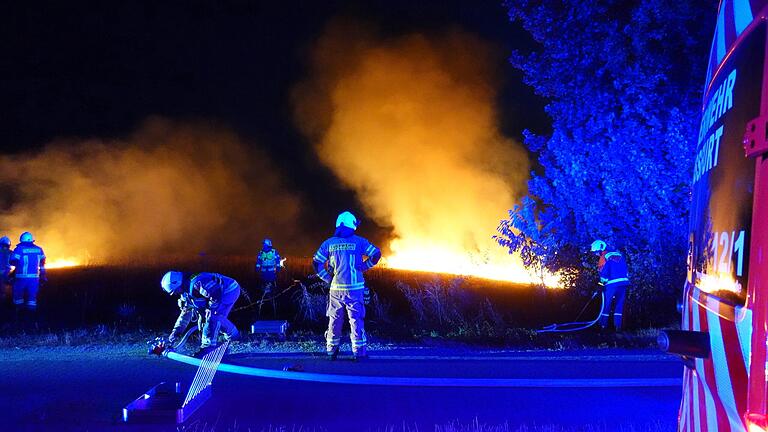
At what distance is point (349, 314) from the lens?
773cm

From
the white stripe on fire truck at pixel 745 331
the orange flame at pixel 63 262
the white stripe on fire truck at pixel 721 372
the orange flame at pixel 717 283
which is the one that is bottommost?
the white stripe on fire truck at pixel 721 372

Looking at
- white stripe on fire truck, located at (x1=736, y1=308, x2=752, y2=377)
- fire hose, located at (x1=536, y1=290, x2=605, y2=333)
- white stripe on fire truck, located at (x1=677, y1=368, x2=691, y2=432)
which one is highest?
white stripe on fire truck, located at (x1=736, y1=308, x2=752, y2=377)

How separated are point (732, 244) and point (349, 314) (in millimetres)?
5999

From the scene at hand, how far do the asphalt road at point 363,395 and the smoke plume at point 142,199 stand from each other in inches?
994

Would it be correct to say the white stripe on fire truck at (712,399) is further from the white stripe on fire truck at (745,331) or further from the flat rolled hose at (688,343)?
the white stripe on fire truck at (745,331)

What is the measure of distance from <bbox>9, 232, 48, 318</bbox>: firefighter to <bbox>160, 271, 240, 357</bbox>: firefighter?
6.50m

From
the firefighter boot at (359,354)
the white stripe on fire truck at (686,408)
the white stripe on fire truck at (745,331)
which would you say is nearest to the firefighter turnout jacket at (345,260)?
the firefighter boot at (359,354)

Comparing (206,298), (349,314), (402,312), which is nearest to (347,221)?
(349,314)

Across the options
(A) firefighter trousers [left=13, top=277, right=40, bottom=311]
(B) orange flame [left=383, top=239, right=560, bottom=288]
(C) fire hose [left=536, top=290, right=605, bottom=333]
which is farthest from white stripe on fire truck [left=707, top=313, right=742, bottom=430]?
(A) firefighter trousers [left=13, top=277, right=40, bottom=311]

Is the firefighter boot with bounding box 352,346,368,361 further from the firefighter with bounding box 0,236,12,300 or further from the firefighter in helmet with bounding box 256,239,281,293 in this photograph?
the firefighter in helmet with bounding box 256,239,281,293

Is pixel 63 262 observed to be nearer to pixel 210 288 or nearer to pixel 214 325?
pixel 214 325

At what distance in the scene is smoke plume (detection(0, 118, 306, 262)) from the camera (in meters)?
31.1

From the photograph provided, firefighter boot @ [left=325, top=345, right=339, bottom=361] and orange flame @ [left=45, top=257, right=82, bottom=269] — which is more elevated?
orange flame @ [left=45, top=257, right=82, bottom=269]

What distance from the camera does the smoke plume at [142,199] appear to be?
102 feet
